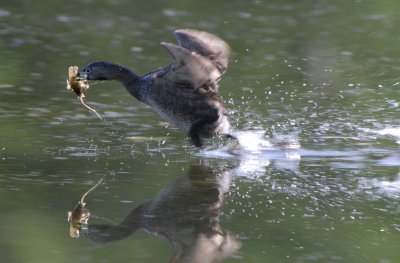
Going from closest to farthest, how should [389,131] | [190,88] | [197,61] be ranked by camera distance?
[197,61] → [190,88] → [389,131]

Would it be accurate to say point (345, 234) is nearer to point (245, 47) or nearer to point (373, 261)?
point (373, 261)

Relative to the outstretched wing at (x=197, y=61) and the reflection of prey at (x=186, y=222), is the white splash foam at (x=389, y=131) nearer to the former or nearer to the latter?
the outstretched wing at (x=197, y=61)

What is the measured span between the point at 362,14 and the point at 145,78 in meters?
5.41

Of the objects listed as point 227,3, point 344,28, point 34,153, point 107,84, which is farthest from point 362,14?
point 34,153

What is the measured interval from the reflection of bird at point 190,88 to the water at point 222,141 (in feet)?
0.65

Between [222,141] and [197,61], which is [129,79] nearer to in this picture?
[222,141]

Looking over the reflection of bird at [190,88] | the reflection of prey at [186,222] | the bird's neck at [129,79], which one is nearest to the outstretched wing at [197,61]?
the reflection of bird at [190,88]

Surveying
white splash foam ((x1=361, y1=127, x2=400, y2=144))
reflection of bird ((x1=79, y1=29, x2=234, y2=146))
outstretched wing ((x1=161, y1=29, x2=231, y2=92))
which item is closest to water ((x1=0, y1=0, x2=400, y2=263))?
white splash foam ((x1=361, y1=127, x2=400, y2=144))

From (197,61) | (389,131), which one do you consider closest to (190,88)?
(197,61)

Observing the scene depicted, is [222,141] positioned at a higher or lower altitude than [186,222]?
higher

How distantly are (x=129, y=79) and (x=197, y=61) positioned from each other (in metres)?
1.15

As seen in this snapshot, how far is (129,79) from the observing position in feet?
27.4

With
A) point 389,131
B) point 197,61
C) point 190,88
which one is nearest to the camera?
point 197,61

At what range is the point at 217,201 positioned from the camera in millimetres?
6391
